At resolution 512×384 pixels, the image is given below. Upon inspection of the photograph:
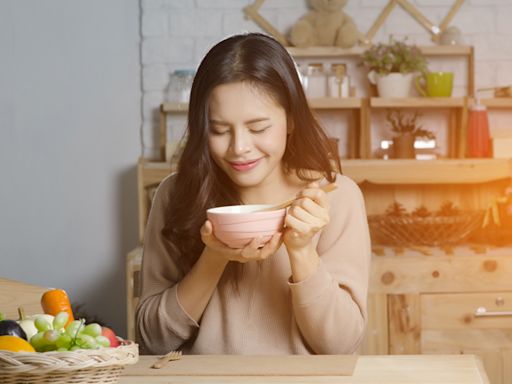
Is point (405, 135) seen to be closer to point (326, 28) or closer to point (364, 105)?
point (364, 105)

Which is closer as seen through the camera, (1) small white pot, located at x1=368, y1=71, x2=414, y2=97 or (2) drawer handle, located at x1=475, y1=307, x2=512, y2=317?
(2) drawer handle, located at x1=475, y1=307, x2=512, y2=317

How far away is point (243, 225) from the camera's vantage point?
4.56 feet

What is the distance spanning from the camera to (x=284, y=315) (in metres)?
1.68

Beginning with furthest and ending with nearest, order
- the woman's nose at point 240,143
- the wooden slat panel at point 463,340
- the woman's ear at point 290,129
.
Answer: the wooden slat panel at point 463,340, the woman's ear at point 290,129, the woman's nose at point 240,143

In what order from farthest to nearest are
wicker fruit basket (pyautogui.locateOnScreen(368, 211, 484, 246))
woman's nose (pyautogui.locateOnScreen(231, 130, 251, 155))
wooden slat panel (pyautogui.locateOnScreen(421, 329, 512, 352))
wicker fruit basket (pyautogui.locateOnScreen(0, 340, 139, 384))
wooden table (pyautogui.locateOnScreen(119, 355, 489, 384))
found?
wicker fruit basket (pyautogui.locateOnScreen(368, 211, 484, 246)) < wooden slat panel (pyautogui.locateOnScreen(421, 329, 512, 352)) < woman's nose (pyautogui.locateOnScreen(231, 130, 251, 155)) < wooden table (pyautogui.locateOnScreen(119, 355, 489, 384)) < wicker fruit basket (pyautogui.locateOnScreen(0, 340, 139, 384))

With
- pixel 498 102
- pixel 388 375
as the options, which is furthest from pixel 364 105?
pixel 388 375

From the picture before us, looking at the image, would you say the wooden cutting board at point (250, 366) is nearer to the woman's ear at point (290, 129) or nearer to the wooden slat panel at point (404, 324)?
the woman's ear at point (290, 129)

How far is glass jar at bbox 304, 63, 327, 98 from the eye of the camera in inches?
141

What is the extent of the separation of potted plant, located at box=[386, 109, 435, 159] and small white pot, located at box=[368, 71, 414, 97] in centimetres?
12

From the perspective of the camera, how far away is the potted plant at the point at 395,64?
136 inches

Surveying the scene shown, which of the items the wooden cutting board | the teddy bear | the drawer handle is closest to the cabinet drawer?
the drawer handle

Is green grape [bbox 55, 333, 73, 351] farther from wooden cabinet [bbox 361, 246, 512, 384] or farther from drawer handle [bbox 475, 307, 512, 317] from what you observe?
drawer handle [bbox 475, 307, 512, 317]

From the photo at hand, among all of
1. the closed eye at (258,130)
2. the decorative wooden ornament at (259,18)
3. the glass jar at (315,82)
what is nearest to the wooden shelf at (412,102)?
the glass jar at (315,82)

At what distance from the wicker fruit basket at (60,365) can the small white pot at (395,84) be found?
8.23 ft
